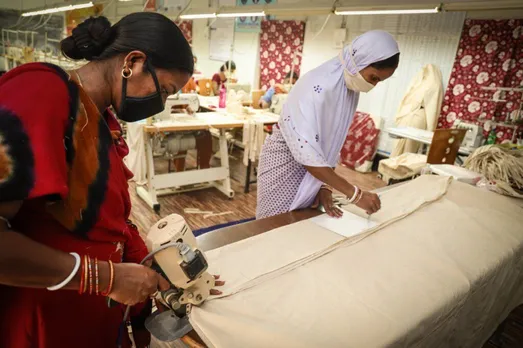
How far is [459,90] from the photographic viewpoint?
4.40 metres

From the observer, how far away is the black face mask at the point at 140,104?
0.74 meters

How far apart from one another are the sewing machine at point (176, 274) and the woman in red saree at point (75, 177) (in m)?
0.04

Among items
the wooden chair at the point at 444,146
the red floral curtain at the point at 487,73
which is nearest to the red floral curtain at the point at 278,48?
the red floral curtain at the point at 487,73

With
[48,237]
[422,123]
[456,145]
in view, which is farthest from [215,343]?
[422,123]

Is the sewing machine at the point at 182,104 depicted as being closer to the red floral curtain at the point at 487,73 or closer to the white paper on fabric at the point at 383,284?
the white paper on fabric at the point at 383,284

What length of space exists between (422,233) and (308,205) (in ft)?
1.63

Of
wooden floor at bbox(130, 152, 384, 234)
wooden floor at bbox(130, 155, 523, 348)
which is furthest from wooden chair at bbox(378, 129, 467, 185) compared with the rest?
wooden floor at bbox(130, 152, 384, 234)

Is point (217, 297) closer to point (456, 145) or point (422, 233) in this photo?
point (422, 233)

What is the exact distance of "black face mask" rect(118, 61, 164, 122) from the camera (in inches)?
29.2

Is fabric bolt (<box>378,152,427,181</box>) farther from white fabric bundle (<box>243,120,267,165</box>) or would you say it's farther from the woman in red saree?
the woman in red saree

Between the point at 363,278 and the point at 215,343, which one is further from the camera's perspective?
the point at 363,278

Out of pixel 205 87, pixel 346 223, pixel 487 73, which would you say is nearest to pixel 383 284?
pixel 346 223

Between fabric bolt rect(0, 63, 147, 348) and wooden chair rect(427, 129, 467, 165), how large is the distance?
9.86 ft

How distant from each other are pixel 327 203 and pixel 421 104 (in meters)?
3.73
